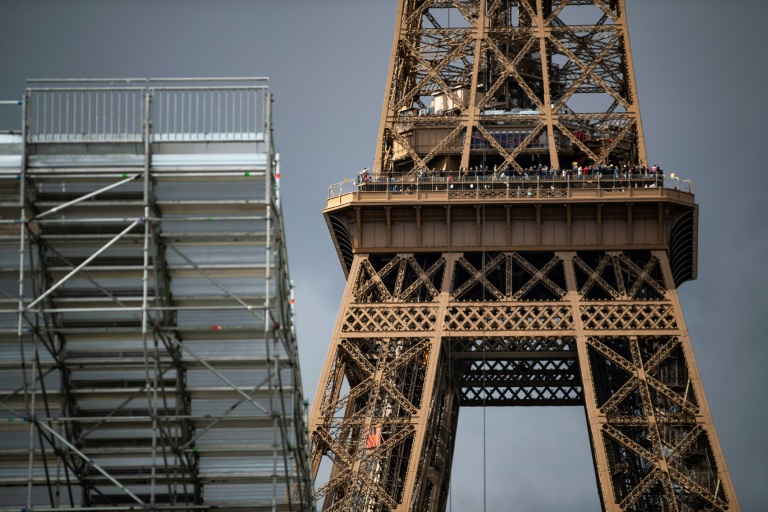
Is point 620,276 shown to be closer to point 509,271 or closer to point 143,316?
point 509,271

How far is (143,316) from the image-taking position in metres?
59.8

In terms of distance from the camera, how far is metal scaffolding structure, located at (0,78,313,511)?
61469 millimetres

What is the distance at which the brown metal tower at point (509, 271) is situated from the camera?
8838cm

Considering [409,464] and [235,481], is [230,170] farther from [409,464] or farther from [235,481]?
[409,464]

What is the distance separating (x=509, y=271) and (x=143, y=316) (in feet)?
110

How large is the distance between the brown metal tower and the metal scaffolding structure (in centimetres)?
2336

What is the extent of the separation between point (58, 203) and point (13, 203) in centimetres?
114

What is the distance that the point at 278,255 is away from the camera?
204 feet

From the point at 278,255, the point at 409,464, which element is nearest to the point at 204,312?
the point at 278,255

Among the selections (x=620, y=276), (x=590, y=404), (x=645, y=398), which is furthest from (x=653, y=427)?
(x=620, y=276)

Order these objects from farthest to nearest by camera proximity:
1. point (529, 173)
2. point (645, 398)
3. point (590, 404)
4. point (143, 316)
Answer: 1. point (529, 173)
2. point (590, 404)
3. point (645, 398)
4. point (143, 316)

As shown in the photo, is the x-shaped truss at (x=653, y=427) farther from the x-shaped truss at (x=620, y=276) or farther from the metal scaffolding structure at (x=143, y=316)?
the metal scaffolding structure at (x=143, y=316)

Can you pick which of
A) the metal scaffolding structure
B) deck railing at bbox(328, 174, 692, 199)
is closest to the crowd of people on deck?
deck railing at bbox(328, 174, 692, 199)

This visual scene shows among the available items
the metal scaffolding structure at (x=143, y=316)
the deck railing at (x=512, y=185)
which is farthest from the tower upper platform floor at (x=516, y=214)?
the metal scaffolding structure at (x=143, y=316)
